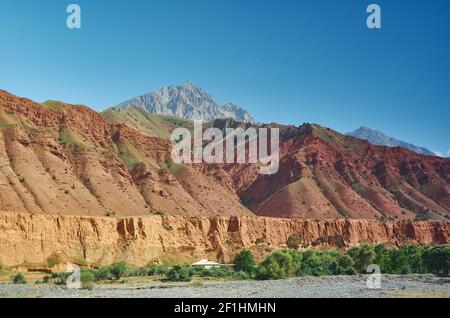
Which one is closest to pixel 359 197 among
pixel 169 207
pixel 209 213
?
pixel 209 213

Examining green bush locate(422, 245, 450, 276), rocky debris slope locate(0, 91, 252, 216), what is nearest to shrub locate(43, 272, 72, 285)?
rocky debris slope locate(0, 91, 252, 216)

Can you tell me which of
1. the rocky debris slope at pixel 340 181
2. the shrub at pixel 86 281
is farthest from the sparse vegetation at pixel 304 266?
the rocky debris slope at pixel 340 181

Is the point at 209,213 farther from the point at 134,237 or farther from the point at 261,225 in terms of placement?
the point at 134,237

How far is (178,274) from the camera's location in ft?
214

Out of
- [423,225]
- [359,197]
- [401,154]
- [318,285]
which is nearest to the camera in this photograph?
[318,285]

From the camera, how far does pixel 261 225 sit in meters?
98.5

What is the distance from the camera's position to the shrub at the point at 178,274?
64062 millimetres

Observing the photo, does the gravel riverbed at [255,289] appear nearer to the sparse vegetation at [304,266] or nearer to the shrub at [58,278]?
the shrub at [58,278]

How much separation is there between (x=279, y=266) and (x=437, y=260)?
892 inches

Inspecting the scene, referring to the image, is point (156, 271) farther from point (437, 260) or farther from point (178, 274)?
point (437, 260)

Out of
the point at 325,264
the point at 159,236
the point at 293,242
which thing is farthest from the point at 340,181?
the point at 159,236

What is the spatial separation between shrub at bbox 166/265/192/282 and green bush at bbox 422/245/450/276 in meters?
32.1

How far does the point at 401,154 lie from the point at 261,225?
95.1m

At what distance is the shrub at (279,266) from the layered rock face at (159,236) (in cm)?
1470
